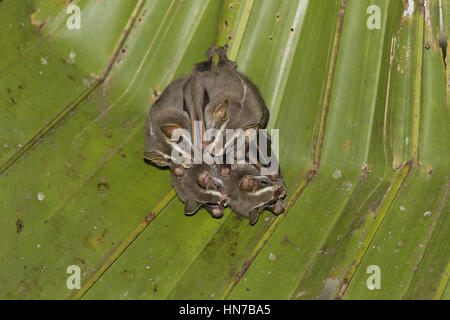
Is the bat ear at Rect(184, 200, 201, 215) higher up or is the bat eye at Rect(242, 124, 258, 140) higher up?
the bat eye at Rect(242, 124, 258, 140)

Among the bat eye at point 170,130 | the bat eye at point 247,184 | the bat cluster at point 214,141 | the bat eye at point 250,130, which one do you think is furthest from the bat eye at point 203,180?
the bat eye at point 250,130

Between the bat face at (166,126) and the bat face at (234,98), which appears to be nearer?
the bat face at (166,126)

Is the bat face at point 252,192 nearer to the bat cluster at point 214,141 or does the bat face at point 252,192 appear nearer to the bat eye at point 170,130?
the bat cluster at point 214,141

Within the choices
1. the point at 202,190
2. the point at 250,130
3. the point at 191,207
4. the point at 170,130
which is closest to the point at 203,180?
the point at 202,190

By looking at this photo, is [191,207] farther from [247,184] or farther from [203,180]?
[247,184]

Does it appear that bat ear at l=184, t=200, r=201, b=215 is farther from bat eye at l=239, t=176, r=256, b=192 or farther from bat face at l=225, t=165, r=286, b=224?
bat eye at l=239, t=176, r=256, b=192

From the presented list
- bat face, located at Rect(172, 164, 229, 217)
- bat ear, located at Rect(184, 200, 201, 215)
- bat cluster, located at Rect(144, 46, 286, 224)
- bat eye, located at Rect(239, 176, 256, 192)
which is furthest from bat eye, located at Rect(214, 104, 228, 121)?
bat ear, located at Rect(184, 200, 201, 215)

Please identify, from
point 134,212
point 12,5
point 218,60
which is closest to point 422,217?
point 218,60

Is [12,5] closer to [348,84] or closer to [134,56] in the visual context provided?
[134,56]
